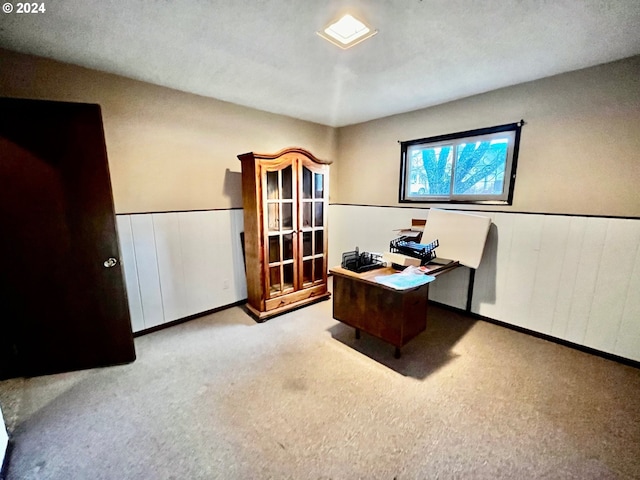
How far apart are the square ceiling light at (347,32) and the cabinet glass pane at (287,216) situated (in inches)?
60.9

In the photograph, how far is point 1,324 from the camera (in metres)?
1.88

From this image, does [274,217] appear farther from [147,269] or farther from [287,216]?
[147,269]

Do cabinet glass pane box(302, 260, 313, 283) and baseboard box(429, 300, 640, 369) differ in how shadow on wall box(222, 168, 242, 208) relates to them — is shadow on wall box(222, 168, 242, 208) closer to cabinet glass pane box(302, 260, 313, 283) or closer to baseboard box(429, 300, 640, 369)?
cabinet glass pane box(302, 260, 313, 283)

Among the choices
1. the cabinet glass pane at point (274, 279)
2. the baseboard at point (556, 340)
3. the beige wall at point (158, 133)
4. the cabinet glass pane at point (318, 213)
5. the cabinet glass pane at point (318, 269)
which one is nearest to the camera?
the beige wall at point (158, 133)

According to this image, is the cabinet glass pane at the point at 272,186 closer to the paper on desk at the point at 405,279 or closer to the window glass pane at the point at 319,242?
the window glass pane at the point at 319,242

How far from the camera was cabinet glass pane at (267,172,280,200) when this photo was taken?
2.74m

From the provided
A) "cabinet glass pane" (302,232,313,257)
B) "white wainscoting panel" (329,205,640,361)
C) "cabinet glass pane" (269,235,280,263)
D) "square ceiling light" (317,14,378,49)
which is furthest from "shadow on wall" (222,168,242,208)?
"white wainscoting panel" (329,205,640,361)

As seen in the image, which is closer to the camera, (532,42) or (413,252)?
(532,42)

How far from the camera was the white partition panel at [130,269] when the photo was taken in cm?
237

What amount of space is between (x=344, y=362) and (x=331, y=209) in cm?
256

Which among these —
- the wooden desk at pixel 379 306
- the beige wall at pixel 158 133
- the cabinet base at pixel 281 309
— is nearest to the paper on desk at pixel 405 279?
the wooden desk at pixel 379 306

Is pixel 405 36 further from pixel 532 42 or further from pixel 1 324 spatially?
pixel 1 324

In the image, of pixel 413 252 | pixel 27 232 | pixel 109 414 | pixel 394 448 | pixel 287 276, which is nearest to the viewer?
pixel 394 448

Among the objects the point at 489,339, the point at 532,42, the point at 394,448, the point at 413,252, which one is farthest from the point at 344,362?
the point at 532,42
